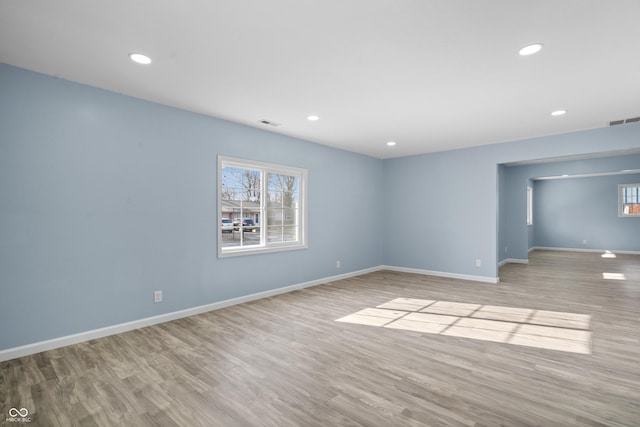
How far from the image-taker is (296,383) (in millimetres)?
2301

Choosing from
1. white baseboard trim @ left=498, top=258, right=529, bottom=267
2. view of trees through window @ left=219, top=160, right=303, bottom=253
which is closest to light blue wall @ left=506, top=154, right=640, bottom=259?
white baseboard trim @ left=498, top=258, right=529, bottom=267

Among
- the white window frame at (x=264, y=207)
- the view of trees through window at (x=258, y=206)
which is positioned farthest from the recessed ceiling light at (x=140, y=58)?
the view of trees through window at (x=258, y=206)

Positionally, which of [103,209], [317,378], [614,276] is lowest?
[317,378]

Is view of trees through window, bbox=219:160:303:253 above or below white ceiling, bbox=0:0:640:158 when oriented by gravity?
below

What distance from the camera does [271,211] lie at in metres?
4.99

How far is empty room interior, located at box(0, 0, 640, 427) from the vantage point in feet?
6.70

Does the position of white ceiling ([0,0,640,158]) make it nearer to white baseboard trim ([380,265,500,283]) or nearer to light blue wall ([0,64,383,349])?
light blue wall ([0,64,383,349])

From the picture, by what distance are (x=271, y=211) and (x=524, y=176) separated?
677 cm

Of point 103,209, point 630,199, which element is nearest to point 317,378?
point 103,209

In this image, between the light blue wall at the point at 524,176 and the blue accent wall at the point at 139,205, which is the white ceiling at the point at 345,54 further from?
the light blue wall at the point at 524,176

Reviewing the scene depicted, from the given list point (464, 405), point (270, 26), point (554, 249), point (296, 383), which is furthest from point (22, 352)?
point (554, 249)

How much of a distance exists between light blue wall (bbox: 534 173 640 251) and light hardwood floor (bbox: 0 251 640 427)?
24.1ft

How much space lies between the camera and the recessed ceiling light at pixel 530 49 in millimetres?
2373

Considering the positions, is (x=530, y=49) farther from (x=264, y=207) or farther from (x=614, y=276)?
(x=614, y=276)
